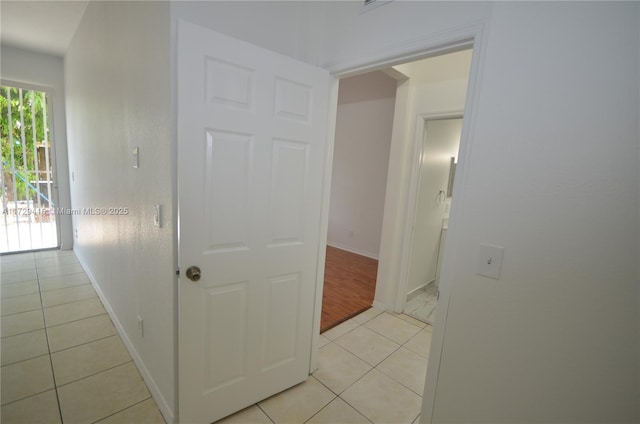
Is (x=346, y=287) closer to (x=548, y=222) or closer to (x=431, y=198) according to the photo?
(x=431, y=198)

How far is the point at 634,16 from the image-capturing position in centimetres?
82

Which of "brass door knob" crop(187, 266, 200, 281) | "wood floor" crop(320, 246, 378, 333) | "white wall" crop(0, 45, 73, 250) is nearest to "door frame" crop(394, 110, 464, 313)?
"wood floor" crop(320, 246, 378, 333)

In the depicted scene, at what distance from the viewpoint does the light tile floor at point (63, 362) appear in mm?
1590

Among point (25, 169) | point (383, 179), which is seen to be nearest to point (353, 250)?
point (383, 179)

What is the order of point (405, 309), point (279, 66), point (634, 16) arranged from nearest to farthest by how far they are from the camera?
point (634, 16)
point (279, 66)
point (405, 309)

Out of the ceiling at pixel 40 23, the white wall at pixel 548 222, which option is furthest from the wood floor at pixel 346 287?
the ceiling at pixel 40 23

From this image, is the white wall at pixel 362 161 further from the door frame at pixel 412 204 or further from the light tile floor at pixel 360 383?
the light tile floor at pixel 360 383

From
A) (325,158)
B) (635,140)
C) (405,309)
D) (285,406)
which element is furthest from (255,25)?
(405,309)

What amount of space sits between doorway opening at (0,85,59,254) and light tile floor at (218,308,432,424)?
431cm

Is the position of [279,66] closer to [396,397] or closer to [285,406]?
[285,406]

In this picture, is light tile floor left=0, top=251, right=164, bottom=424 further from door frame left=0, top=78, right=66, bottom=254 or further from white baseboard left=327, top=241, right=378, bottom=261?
white baseboard left=327, top=241, right=378, bottom=261

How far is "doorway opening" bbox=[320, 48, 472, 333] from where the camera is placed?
254 cm

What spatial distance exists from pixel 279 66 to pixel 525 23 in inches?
40.7

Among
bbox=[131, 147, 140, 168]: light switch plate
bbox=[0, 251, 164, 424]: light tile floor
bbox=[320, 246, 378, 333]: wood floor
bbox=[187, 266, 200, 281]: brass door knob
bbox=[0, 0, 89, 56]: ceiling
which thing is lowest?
bbox=[0, 251, 164, 424]: light tile floor
